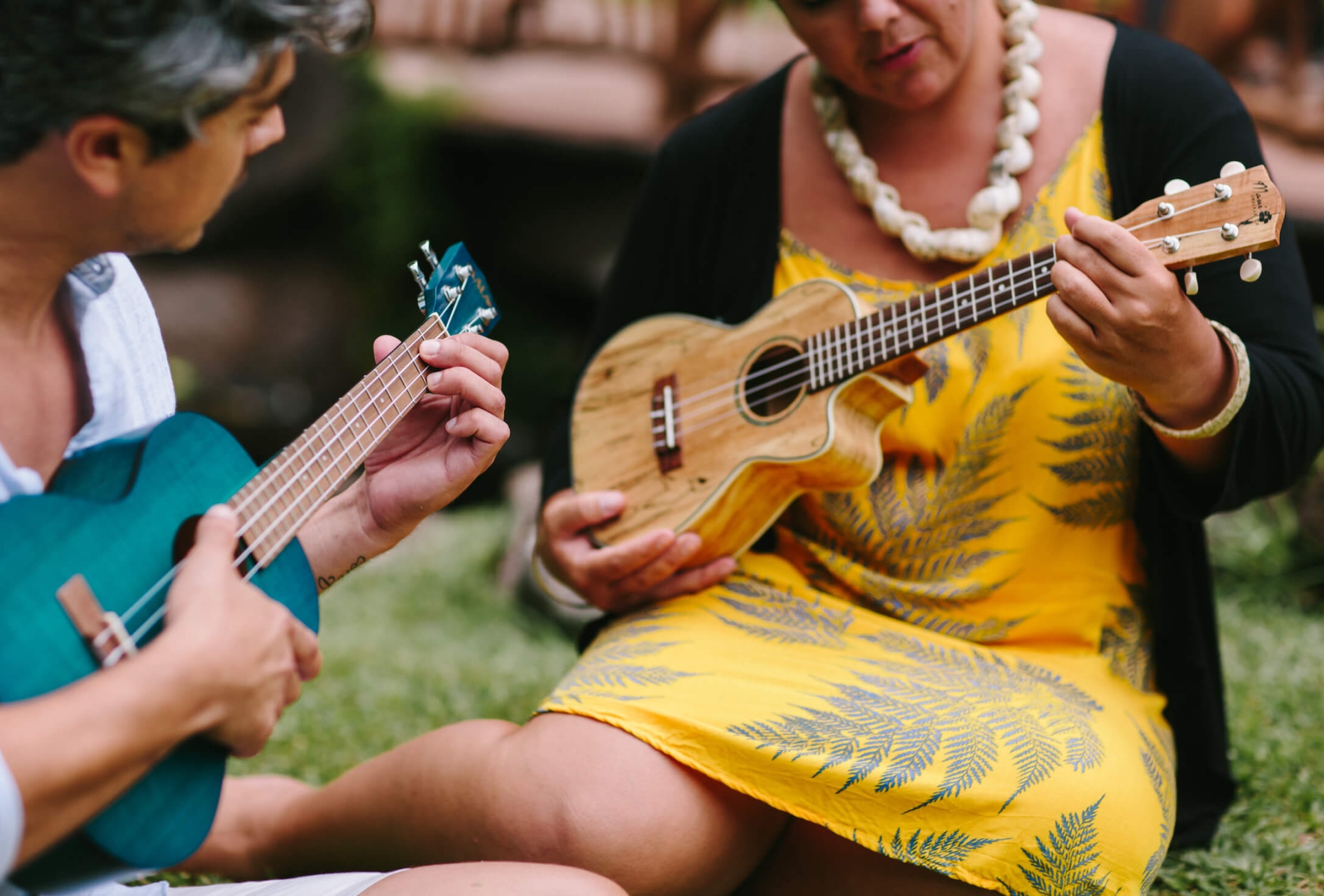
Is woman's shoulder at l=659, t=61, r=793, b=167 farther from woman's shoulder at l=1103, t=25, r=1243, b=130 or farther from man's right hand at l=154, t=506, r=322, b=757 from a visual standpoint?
man's right hand at l=154, t=506, r=322, b=757

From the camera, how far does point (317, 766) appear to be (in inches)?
98.2

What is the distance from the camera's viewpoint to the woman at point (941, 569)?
1560 millimetres

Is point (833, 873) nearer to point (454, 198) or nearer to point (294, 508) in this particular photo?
point (294, 508)

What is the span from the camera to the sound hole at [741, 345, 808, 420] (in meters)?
1.92

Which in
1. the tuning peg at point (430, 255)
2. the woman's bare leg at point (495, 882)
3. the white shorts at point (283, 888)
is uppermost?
the tuning peg at point (430, 255)

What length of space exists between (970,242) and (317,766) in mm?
1751

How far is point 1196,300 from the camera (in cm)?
181

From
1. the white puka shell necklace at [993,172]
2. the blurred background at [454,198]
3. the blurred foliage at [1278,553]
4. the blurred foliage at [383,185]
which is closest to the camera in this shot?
the white puka shell necklace at [993,172]

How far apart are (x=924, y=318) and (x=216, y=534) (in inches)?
42.7

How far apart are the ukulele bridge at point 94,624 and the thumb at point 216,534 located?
0.30ft

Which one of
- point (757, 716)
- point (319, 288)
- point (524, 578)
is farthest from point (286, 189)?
point (757, 716)

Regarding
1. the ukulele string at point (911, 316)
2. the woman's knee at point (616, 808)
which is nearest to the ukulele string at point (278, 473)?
the woman's knee at point (616, 808)

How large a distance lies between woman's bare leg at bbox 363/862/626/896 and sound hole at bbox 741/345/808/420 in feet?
2.80

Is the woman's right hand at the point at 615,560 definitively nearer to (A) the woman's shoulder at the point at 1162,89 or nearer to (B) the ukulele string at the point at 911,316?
(B) the ukulele string at the point at 911,316
